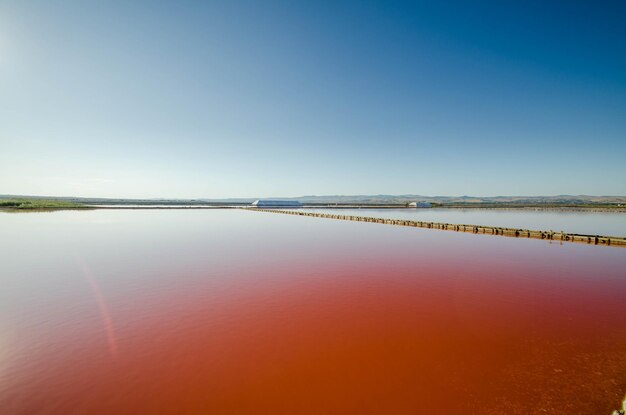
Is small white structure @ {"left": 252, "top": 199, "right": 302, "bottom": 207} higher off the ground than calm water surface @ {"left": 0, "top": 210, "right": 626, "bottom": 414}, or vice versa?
small white structure @ {"left": 252, "top": 199, "right": 302, "bottom": 207}

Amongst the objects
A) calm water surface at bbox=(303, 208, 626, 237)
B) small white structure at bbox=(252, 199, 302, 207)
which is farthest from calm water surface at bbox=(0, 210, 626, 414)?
small white structure at bbox=(252, 199, 302, 207)

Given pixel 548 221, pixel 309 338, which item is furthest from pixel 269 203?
pixel 309 338

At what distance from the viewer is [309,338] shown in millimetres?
6840

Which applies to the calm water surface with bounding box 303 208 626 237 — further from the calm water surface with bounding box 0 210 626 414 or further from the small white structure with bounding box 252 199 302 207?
the small white structure with bounding box 252 199 302 207

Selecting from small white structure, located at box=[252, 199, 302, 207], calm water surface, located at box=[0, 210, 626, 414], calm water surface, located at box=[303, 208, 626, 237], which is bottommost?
calm water surface, located at box=[303, 208, 626, 237]

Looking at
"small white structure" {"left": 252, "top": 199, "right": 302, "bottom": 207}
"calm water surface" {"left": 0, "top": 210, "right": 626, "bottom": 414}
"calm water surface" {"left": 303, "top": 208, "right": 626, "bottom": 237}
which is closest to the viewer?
"calm water surface" {"left": 0, "top": 210, "right": 626, "bottom": 414}

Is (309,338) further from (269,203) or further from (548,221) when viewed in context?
(269,203)

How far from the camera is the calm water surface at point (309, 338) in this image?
4.86 metres

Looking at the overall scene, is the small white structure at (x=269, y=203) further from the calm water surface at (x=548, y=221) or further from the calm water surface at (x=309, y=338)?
the calm water surface at (x=309, y=338)

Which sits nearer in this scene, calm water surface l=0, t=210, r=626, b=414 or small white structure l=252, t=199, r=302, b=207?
calm water surface l=0, t=210, r=626, b=414

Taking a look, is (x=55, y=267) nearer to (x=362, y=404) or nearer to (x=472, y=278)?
(x=362, y=404)

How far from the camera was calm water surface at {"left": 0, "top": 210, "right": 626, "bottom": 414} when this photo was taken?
4.86 meters

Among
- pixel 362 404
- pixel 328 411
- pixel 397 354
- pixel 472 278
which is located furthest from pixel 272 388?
pixel 472 278

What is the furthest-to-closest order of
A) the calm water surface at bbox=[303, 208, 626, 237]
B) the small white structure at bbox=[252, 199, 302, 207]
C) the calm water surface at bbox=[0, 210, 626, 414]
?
the small white structure at bbox=[252, 199, 302, 207], the calm water surface at bbox=[303, 208, 626, 237], the calm water surface at bbox=[0, 210, 626, 414]
